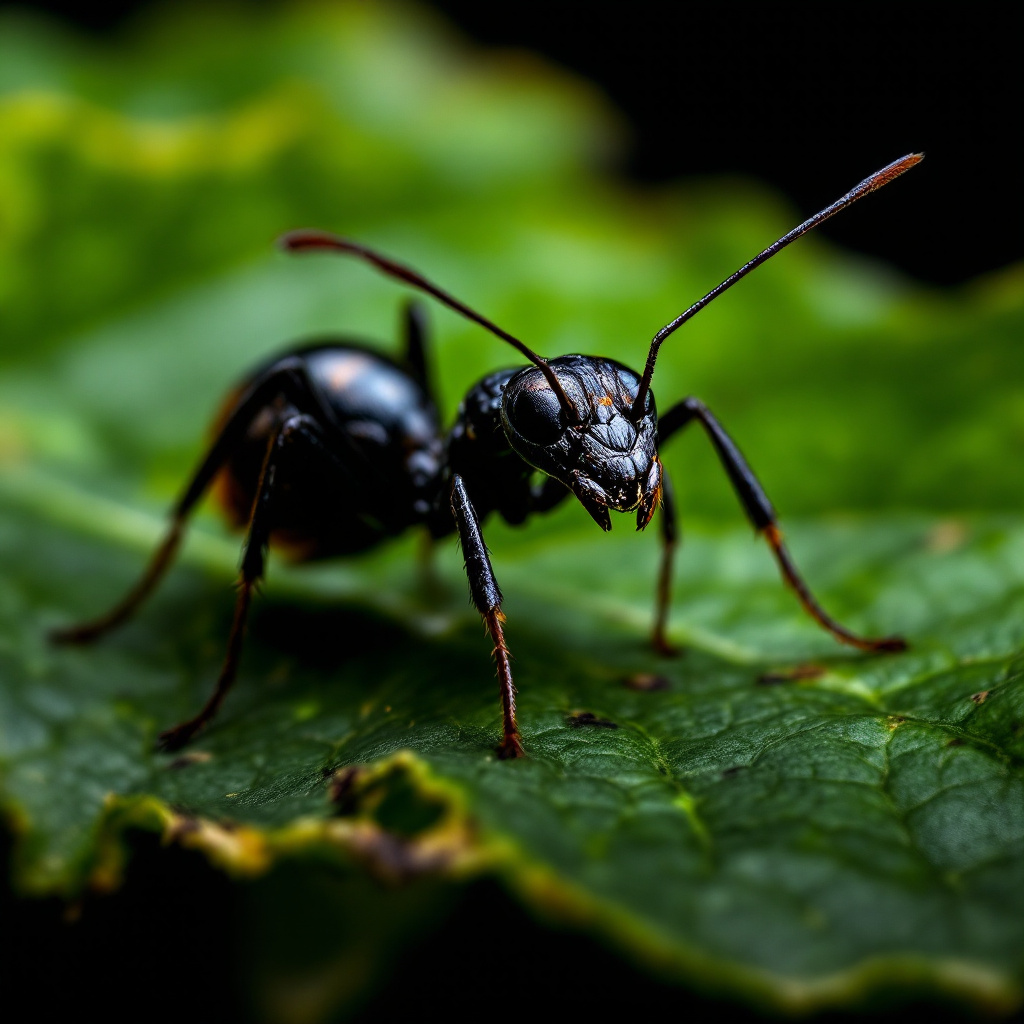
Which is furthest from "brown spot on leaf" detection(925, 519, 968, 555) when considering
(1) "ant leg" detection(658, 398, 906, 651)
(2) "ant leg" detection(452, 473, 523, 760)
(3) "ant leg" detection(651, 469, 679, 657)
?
(2) "ant leg" detection(452, 473, 523, 760)

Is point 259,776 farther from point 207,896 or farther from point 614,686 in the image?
point 614,686

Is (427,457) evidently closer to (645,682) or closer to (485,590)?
(485,590)

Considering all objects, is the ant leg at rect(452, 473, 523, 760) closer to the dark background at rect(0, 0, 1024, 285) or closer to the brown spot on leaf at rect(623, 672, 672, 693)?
the brown spot on leaf at rect(623, 672, 672, 693)

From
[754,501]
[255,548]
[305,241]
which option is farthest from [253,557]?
[754,501]

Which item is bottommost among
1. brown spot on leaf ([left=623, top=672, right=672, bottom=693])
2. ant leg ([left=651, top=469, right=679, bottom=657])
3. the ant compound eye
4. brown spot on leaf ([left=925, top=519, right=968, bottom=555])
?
brown spot on leaf ([left=925, top=519, right=968, bottom=555])

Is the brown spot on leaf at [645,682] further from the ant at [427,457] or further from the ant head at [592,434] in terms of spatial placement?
the ant head at [592,434]

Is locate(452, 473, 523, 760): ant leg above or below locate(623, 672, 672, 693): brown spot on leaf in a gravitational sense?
above
